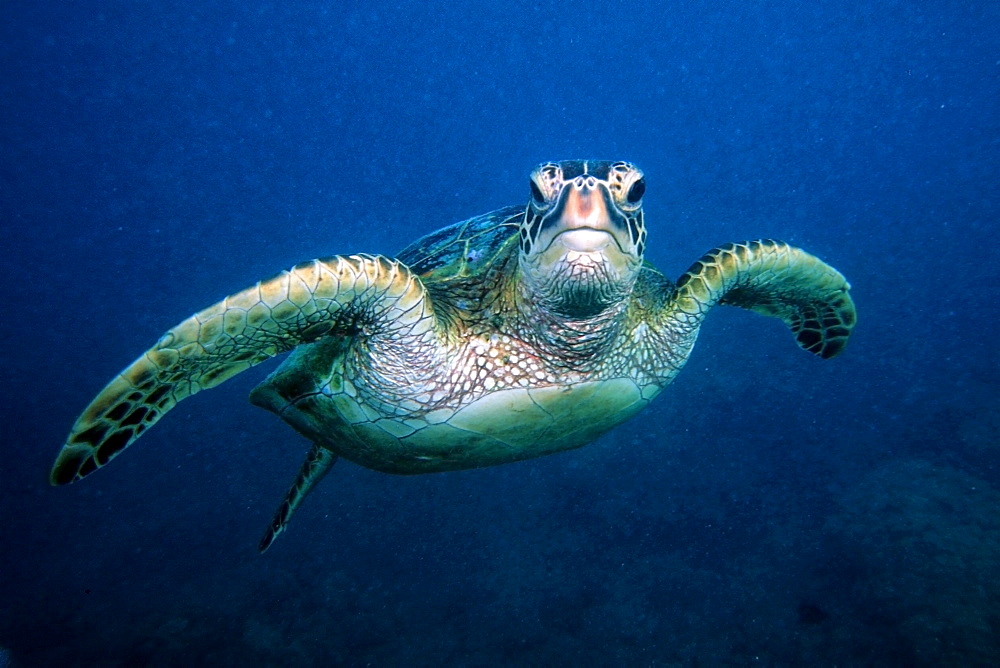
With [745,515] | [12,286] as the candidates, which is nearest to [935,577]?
[745,515]

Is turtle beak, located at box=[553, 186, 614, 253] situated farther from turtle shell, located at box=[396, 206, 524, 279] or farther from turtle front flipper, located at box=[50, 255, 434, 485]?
turtle shell, located at box=[396, 206, 524, 279]

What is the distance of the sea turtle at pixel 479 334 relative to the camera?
2107 millimetres

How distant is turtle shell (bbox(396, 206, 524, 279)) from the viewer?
2.96 meters

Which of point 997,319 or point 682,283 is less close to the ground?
point 997,319

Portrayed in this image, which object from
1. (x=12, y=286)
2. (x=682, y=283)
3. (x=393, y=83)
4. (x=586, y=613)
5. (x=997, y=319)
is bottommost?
(x=586, y=613)

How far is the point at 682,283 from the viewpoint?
3107 mm

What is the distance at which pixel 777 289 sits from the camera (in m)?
3.58

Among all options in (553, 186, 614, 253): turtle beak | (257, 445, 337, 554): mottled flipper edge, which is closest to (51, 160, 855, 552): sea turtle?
(553, 186, 614, 253): turtle beak

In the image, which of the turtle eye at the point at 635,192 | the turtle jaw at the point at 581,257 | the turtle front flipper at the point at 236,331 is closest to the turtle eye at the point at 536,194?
the turtle jaw at the point at 581,257

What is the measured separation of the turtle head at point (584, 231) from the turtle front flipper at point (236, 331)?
654 millimetres

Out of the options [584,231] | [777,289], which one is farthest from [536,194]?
[777,289]

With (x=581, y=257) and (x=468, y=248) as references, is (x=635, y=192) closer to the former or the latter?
(x=581, y=257)

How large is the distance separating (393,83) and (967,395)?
38431 mm

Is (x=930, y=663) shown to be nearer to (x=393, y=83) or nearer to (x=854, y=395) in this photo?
(x=854, y=395)
